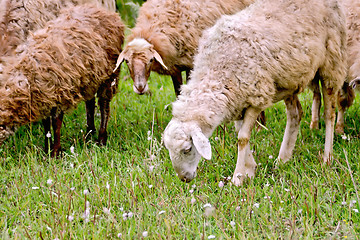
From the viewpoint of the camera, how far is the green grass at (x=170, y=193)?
3.79 meters

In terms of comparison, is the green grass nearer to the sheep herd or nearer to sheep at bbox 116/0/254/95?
the sheep herd

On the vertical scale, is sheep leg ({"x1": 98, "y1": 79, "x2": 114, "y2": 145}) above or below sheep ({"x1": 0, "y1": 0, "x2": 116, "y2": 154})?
below

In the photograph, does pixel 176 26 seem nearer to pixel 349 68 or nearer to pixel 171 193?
pixel 349 68

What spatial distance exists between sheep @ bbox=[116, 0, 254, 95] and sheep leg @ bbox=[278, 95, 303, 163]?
133 centimetres

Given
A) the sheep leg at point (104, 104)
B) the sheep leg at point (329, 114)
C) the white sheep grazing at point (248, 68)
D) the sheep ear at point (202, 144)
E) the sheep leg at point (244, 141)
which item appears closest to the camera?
the sheep ear at point (202, 144)

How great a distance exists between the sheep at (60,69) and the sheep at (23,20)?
365 mm

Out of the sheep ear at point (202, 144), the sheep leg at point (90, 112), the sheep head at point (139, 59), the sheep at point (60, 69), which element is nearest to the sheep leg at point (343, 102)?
the sheep head at point (139, 59)

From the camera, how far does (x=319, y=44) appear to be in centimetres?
485

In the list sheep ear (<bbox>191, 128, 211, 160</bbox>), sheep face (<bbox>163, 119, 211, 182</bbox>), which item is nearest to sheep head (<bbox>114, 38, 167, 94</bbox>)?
sheep face (<bbox>163, 119, 211, 182</bbox>)

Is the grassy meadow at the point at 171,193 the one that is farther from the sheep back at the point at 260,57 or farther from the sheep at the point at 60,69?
the sheep back at the point at 260,57

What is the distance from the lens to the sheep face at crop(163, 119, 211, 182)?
13.9ft

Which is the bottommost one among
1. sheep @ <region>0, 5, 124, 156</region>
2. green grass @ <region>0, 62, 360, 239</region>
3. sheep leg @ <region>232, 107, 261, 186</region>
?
green grass @ <region>0, 62, 360, 239</region>

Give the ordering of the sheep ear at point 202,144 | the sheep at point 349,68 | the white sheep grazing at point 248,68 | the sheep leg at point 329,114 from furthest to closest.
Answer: the sheep at point 349,68, the sheep leg at point 329,114, the white sheep grazing at point 248,68, the sheep ear at point 202,144

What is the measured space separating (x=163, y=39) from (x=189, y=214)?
8.19 feet
